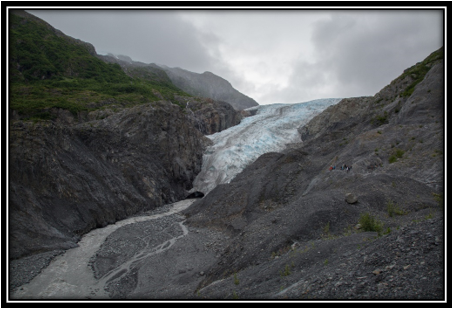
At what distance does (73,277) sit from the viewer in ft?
33.9

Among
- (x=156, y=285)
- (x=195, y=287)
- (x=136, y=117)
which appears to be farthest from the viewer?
(x=136, y=117)

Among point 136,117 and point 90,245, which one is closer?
point 90,245

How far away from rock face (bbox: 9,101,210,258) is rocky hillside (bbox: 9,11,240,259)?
0.06m

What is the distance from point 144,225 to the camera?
1719cm

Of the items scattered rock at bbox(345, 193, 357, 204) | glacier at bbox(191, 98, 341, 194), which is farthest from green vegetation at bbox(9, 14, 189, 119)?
scattered rock at bbox(345, 193, 357, 204)

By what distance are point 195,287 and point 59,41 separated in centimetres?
5956

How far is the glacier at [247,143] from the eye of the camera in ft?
110

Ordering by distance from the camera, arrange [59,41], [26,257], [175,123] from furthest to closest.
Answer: [59,41], [175,123], [26,257]

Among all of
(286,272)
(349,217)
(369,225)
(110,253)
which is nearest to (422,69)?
(349,217)

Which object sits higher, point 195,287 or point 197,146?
point 197,146

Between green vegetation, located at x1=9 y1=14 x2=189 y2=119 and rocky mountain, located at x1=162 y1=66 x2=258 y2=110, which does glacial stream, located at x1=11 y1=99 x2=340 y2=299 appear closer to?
green vegetation, located at x1=9 y1=14 x2=189 y2=119

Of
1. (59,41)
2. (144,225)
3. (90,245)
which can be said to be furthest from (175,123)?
(59,41)

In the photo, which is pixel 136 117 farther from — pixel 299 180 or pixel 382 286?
pixel 382 286

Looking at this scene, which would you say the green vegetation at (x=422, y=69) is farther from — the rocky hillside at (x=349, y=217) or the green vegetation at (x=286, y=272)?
the green vegetation at (x=286, y=272)
